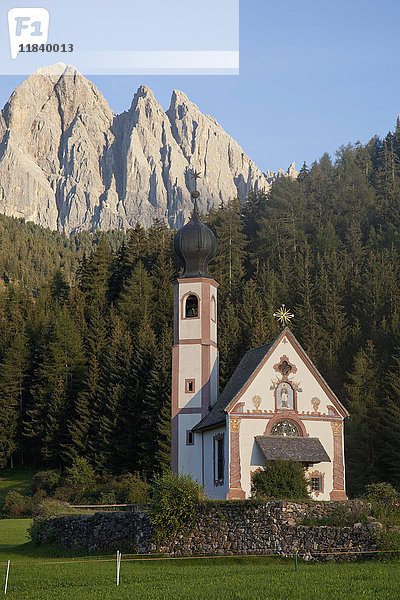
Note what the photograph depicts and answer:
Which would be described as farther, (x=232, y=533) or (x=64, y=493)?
(x=64, y=493)

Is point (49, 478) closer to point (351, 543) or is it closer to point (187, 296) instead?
point (187, 296)

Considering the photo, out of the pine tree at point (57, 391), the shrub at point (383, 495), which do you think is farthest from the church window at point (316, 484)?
the pine tree at point (57, 391)

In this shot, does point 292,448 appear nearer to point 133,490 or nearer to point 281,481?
point 281,481

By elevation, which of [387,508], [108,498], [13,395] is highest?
[13,395]

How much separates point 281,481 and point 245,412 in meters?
4.18

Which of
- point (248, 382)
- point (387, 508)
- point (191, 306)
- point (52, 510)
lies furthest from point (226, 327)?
point (387, 508)

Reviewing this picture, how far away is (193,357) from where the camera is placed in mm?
40312

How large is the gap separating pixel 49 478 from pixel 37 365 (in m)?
17.0

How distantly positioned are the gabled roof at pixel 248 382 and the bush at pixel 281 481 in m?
3.39

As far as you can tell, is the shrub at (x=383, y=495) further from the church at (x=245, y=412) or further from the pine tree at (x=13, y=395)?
the pine tree at (x=13, y=395)

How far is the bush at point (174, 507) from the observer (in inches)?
976

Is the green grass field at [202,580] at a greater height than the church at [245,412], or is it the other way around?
the church at [245,412]

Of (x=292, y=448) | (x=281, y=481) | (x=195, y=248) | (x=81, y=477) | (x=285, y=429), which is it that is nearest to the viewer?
(x=281, y=481)

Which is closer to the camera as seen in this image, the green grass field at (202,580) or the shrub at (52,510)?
the green grass field at (202,580)
